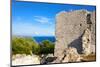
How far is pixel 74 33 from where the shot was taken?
10.2 feet

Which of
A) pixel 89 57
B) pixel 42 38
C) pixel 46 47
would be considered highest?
pixel 42 38

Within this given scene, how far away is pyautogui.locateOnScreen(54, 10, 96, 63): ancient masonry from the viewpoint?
9.97ft

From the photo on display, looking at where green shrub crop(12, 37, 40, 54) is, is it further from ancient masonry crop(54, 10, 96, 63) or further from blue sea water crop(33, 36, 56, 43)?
ancient masonry crop(54, 10, 96, 63)

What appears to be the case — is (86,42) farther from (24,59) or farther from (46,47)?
(24,59)

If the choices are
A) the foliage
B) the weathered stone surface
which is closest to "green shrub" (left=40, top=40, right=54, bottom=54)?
the foliage

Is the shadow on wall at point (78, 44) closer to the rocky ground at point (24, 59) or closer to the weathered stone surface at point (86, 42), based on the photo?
the weathered stone surface at point (86, 42)

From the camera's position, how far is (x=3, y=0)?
2760 millimetres

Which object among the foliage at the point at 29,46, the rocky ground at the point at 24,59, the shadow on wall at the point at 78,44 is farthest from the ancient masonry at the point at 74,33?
the rocky ground at the point at 24,59

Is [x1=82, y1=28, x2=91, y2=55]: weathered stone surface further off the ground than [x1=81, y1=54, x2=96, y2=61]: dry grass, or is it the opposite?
[x1=82, y1=28, x2=91, y2=55]: weathered stone surface

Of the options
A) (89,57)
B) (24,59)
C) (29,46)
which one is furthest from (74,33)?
(24,59)

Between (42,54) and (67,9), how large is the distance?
672mm

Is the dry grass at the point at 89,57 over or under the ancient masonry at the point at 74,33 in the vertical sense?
under

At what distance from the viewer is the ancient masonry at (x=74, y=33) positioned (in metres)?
3.04

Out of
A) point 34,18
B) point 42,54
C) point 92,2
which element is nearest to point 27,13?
point 34,18
